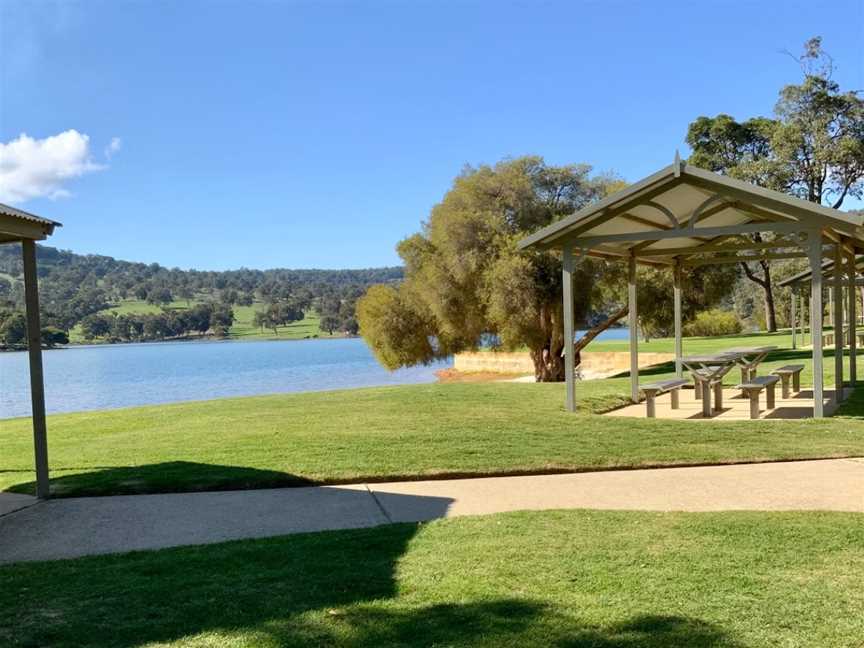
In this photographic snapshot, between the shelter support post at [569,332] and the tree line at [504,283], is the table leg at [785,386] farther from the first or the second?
the tree line at [504,283]

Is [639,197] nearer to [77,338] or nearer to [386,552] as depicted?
[386,552]

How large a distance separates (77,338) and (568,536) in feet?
342

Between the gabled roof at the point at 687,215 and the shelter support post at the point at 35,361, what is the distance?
692cm

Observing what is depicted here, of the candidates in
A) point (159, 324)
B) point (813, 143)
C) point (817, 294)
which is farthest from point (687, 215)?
point (159, 324)

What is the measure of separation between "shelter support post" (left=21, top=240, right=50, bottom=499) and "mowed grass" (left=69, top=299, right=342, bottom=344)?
101 m

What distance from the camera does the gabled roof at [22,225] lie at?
21.7 feet

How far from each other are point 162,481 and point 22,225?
2.72 metres

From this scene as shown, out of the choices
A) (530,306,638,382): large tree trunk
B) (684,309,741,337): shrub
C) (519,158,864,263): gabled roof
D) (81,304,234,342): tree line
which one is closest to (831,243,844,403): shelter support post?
(519,158,864,263): gabled roof

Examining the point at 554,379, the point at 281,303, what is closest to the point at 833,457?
the point at 554,379

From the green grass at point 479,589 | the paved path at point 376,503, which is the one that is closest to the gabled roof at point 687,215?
the paved path at point 376,503

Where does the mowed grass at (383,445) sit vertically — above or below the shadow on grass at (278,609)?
below

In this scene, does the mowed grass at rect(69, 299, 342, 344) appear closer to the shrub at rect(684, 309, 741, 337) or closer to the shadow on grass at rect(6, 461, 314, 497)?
the shrub at rect(684, 309, 741, 337)

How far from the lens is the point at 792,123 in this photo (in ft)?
120

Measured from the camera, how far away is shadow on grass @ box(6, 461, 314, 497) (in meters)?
7.49
